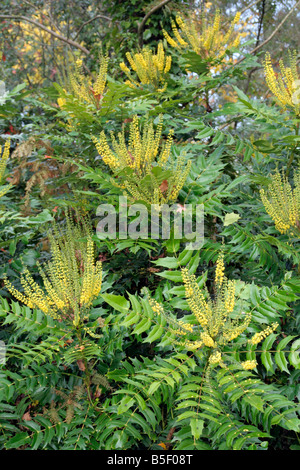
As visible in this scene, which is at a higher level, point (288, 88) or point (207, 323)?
point (288, 88)

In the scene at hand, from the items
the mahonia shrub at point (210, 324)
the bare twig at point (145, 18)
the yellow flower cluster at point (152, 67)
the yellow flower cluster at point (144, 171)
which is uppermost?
the bare twig at point (145, 18)

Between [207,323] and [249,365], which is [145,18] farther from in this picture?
[249,365]

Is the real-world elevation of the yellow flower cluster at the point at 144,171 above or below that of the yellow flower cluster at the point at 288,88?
below

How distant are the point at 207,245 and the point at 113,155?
0.79 meters

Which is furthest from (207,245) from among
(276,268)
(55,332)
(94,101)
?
(94,101)

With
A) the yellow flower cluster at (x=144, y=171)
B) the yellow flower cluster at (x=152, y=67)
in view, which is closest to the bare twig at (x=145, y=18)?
the yellow flower cluster at (x=152, y=67)

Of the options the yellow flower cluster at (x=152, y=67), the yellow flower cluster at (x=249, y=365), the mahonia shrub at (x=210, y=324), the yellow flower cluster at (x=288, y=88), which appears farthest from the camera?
the yellow flower cluster at (x=152, y=67)

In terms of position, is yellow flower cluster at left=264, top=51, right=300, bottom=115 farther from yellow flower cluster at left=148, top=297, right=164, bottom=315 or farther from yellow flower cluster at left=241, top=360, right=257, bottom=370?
yellow flower cluster at left=241, top=360, right=257, bottom=370

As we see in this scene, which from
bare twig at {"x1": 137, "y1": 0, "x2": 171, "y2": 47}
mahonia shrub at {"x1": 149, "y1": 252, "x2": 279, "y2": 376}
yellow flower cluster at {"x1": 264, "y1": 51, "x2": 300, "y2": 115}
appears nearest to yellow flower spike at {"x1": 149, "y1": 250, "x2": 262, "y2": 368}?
mahonia shrub at {"x1": 149, "y1": 252, "x2": 279, "y2": 376}

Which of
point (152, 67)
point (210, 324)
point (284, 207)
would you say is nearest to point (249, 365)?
point (210, 324)

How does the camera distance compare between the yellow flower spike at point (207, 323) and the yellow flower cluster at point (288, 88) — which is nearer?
the yellow flower spike at point (207, 323)

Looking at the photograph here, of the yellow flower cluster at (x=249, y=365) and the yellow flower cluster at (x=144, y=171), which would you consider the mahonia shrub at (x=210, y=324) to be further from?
the yellow flower cluster at (x=144, y=171)

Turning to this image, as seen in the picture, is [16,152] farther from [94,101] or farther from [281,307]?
[281,307]
